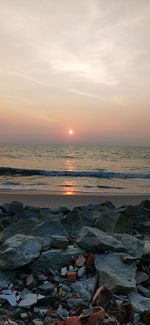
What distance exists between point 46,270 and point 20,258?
0.32 meters

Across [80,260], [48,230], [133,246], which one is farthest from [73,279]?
[48,230]

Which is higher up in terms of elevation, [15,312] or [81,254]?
[81,254]

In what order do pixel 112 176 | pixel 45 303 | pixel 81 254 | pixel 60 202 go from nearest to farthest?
1. pixel 45 303
2. pixel 81 254
3. pixel 60 202
4. pixel 112 176

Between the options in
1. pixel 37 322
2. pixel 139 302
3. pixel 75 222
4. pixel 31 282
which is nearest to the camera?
pixel 37 322

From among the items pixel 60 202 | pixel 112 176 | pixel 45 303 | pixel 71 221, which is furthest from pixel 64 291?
pixel 112 176

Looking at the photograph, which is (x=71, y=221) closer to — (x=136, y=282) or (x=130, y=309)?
(x=136, y=282)

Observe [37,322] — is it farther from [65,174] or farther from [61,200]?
[65,174]

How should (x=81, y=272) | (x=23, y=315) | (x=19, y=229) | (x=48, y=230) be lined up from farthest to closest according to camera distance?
1. (x=19, y=229)
2. (x=48, y=230)
3. (x=81, y=272)
4. (x=23, y=315)

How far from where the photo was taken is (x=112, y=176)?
25156 millimetres

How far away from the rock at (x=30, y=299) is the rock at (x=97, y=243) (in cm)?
91

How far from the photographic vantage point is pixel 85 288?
3.67 metres

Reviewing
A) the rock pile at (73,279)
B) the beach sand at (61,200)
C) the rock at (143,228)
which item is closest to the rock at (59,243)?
the rock pile at (73,279)

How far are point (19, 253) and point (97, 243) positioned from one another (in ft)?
2.91

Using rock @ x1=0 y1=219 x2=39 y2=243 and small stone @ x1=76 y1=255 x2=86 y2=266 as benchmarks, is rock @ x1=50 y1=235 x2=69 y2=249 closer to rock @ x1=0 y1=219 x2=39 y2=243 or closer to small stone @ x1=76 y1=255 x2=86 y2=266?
small stone @ x1=76 y1=255 x2=86 y2=266
